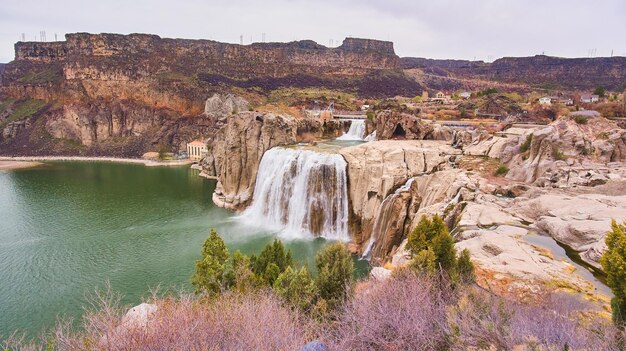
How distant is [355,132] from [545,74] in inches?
3820

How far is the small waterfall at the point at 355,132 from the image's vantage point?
48.3 meters

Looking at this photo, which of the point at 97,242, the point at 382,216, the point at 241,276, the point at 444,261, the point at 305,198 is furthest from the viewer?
the point at 305,198

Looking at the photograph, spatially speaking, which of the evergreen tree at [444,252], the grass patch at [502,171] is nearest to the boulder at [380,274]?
the evergreen tree at [444,252]

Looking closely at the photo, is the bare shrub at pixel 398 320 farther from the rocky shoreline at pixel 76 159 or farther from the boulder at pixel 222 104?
the boulder at pixel 222 104

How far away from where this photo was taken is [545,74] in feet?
375

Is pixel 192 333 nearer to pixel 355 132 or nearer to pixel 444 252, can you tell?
pixel 444 252

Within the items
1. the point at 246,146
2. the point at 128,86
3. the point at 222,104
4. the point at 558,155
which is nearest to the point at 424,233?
the point at 558,155

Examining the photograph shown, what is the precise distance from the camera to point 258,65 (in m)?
108

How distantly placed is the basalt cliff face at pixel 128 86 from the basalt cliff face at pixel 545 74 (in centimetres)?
4070

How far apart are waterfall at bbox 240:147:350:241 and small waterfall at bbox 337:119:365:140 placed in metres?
16.3

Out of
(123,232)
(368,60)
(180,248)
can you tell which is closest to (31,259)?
(123,232)

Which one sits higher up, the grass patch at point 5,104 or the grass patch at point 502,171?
the grass patch at point 5,104

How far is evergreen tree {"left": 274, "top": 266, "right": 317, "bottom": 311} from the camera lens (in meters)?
12.4

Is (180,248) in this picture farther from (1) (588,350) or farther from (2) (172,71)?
(2) (172,71)
